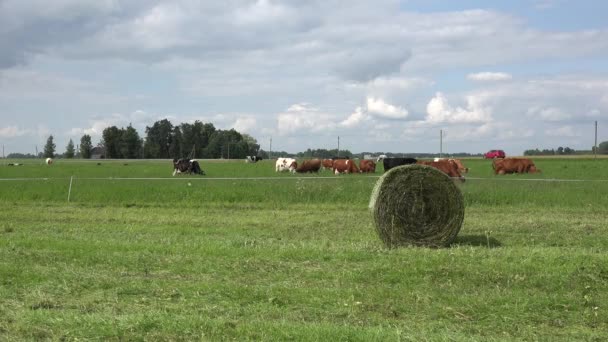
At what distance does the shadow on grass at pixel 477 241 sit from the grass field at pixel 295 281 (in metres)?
0.04

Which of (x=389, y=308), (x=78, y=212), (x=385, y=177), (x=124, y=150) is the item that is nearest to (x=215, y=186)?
(x=78, y=212)

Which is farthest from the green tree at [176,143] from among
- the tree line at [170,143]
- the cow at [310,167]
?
the cow at [310,167]

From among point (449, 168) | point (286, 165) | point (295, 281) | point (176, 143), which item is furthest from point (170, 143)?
point (295, 281)

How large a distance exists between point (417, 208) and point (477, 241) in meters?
1.41

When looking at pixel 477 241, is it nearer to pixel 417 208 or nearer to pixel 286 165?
pixel 417 208

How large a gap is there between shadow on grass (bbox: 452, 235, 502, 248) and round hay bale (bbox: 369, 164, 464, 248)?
17.1 inches

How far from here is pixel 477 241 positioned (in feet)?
40.1

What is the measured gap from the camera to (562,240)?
1238 centimetres

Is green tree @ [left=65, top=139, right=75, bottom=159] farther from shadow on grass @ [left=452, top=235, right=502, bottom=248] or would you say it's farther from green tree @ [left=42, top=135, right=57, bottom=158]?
shadow on grass @ [left=452, top=235, right=502, bottom=248]

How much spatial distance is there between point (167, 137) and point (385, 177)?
12237cm

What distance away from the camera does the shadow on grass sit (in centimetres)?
1182

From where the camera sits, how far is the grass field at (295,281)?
619 cm

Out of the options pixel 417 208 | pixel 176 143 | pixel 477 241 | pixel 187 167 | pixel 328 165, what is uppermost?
pixel 176 143

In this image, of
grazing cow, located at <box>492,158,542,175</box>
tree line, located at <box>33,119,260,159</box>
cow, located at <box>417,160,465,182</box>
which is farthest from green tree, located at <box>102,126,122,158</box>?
cow, located at <box>417,160,465,182</box>
